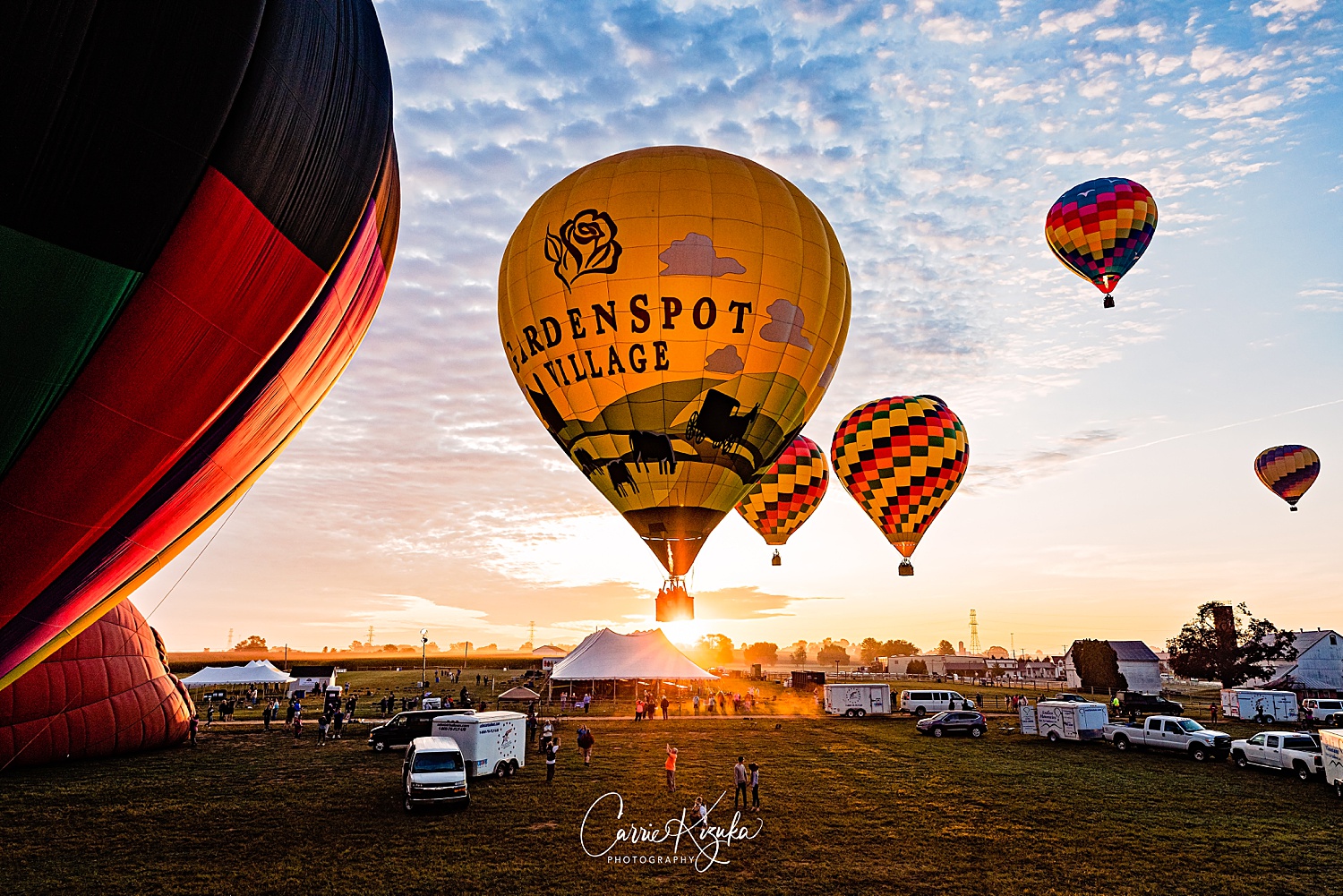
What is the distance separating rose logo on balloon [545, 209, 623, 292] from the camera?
1756 centimetres

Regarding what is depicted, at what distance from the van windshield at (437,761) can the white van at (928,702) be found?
23130 millimetres

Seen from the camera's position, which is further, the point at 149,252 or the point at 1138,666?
the point at 1138,666

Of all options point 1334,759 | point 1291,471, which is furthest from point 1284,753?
point 1291,471

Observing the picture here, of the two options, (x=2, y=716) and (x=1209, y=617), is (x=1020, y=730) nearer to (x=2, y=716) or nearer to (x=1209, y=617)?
(x=2, y=716)

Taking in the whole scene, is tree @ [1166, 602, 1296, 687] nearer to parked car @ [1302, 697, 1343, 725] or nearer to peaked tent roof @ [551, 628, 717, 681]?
parked car @ [1302, 697, 1343, 725]

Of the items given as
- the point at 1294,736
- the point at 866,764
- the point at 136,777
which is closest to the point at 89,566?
the point at 136,777

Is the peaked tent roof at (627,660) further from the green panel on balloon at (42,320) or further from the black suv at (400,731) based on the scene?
the green panel on balloon at (42,320)

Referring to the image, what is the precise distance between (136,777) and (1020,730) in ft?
89.9

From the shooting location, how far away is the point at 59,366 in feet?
19.2

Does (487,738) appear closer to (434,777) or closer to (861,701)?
(434,777)

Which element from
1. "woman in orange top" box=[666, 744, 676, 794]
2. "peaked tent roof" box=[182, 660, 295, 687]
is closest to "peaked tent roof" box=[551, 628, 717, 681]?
"woman in orange top" box=[666, 744, 676, 794]

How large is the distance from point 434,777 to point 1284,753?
20388mm

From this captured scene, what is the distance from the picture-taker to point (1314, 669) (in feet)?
179

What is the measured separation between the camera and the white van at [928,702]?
31609 mm
